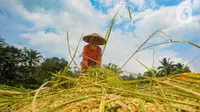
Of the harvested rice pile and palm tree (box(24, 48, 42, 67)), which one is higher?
palm tree (box(24, 48, 42, 67))

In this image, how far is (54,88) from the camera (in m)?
1.08

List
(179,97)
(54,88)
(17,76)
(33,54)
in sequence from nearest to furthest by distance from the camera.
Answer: (179,97), (54,88), (17,76), (33,54)

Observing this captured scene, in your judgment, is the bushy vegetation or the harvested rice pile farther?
Answer: the bushy vegetation

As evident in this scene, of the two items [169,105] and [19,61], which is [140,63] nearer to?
[169,105]

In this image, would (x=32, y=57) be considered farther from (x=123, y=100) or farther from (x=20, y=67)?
(x=123, y=100)

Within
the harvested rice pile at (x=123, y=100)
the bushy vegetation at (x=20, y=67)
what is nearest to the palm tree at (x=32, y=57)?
the bushy vegetation at (x=20, y=67)

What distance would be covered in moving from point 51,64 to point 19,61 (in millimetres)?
5909

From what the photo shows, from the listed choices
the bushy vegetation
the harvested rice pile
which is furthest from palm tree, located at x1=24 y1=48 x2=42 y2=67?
the harvested rice pile

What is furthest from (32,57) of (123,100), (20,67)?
(123,100)

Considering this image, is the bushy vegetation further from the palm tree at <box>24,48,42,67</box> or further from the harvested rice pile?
the harvested rice pile

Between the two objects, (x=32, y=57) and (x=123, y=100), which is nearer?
(x=123, y=100)

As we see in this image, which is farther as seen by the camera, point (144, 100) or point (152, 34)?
point (152, 34)

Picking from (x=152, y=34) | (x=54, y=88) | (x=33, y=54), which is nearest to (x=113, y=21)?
(x=152, y=34)

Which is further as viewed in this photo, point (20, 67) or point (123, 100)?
point (20, 67)
